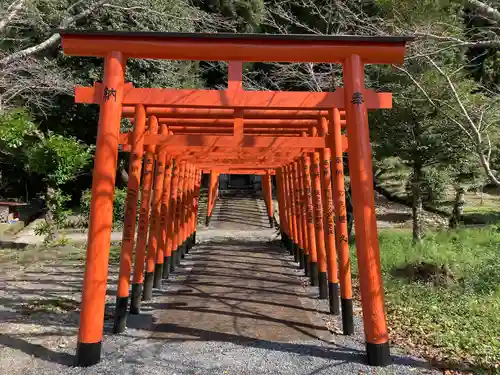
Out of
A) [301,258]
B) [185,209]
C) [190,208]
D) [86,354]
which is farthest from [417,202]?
[86,354]

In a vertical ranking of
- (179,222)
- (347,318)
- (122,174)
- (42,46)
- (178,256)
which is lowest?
(347,318)

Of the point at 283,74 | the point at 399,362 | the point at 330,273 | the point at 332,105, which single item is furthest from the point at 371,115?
the point at 399,362

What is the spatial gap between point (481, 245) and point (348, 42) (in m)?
7.80

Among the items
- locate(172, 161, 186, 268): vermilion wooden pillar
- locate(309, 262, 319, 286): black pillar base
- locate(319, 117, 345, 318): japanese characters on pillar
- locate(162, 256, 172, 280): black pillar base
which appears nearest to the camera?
locate(319, 117, 345, 318): japanese characters on pillar

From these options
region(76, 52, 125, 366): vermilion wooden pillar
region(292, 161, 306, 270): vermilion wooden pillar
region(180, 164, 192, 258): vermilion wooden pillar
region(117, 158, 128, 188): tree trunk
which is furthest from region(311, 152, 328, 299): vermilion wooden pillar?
region(117, 158, 128, 188): tree trunk

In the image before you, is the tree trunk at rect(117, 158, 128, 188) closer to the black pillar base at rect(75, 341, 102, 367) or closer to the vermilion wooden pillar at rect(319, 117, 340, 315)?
the vermilion wooden pillar at rect(319, 117, 340, 315)

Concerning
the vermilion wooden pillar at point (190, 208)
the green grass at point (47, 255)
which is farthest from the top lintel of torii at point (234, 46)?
the vermilion wooden pillar at point (190, 208)

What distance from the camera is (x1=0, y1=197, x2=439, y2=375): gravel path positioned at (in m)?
4.17

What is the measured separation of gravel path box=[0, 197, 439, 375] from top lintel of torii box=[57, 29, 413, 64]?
3.06 meters

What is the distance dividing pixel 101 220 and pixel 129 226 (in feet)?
3.34

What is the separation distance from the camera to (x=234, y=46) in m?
→ 4.36

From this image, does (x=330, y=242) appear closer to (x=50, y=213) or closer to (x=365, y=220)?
(x=365, y=220)

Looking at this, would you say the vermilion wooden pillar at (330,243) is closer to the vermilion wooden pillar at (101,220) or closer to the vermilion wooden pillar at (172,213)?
the vermilion wooden pillar at (101,220)

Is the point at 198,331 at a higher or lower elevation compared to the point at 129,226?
lower
